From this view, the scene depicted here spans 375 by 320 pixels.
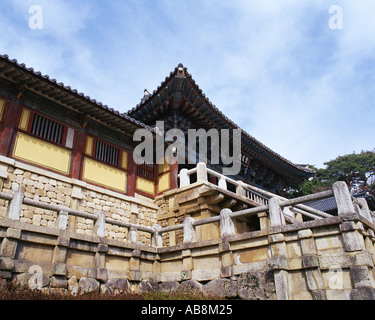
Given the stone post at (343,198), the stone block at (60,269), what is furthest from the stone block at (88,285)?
the stone post at (343,198)

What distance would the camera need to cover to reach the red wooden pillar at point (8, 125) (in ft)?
34.0

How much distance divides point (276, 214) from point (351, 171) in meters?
35.2

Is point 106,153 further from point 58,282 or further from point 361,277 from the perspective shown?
point 361,277

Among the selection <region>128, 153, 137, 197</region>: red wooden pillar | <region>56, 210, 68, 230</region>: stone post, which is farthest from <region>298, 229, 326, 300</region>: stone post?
<region>128, 153, 137, 197</region>: red wooden pillar

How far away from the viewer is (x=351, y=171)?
39000mm

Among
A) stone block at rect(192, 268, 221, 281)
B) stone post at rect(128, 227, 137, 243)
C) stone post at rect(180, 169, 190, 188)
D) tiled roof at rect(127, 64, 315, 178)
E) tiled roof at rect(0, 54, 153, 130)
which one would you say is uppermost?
tiled roof at rect(127, 64, 315, 178)

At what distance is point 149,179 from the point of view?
15.0 m

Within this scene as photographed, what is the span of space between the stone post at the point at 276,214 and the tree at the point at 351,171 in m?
30.1

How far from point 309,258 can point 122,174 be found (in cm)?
856

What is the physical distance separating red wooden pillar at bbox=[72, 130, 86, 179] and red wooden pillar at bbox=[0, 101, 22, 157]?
2.24 m

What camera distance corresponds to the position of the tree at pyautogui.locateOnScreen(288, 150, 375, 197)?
124ft

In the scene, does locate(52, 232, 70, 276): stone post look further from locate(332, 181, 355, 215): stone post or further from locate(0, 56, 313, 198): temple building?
locate(332, 181, 355, 215): stone post

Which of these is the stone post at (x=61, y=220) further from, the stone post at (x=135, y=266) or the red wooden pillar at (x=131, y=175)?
the red wooden pillar at (x=131, y=175)
